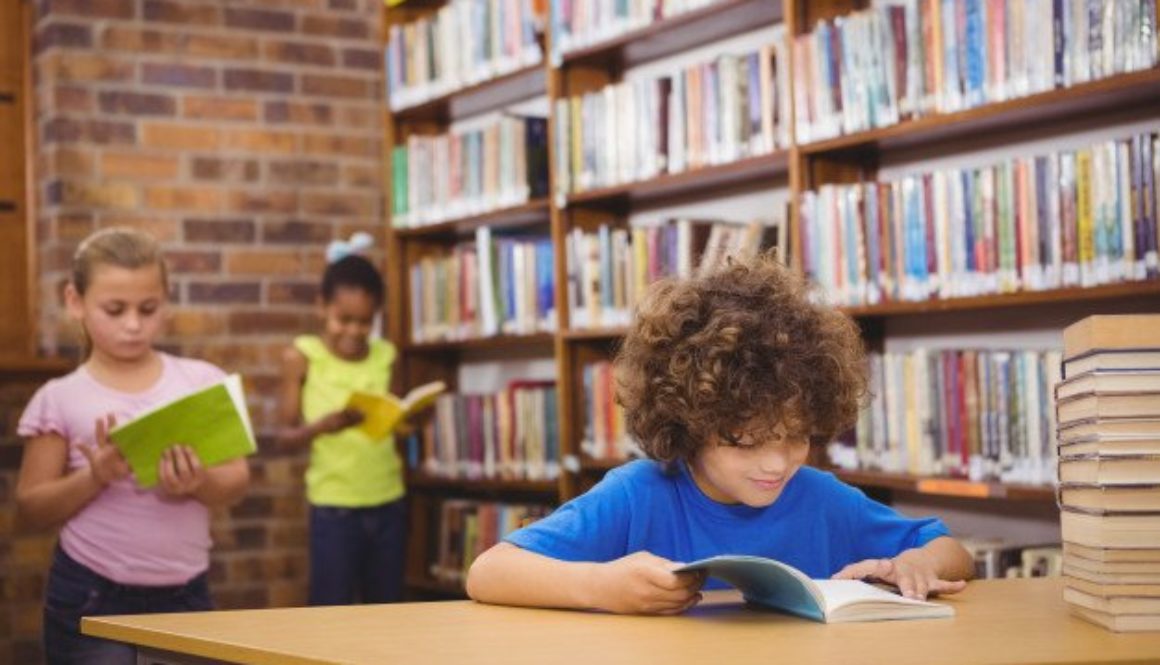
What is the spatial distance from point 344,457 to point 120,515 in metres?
1.63

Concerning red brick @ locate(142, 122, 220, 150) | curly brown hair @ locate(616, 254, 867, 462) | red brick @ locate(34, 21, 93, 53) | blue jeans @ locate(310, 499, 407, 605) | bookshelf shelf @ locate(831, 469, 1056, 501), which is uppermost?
red brick @ locate(34, 21, 93, 53)

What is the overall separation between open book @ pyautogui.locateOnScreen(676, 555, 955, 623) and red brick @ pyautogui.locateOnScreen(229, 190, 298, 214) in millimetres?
3630

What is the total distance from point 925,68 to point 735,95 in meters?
0.60

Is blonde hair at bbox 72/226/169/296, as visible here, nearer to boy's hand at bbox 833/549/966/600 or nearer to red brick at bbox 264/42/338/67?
boy's hand at bbox 833/549/966/600

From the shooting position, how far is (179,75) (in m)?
4.96

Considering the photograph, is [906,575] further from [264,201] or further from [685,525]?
[264,201]

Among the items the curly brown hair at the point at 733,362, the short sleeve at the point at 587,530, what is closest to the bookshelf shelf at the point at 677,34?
the curly brown hair at the point at 733,362

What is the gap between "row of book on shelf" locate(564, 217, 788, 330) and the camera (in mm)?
3891

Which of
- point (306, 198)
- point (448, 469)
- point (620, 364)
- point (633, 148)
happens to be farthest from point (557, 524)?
point (306, 198)

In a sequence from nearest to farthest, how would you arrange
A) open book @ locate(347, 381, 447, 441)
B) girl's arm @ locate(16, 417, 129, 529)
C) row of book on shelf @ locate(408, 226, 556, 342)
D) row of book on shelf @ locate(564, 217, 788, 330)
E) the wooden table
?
the wooden table < girl's arm @ locate(16, 417, 129, 529) < row of book on shelf @ locate(564, 217, 788, 330) < open book @ locate(347, 381, 447, 441) < row of book on shelf @ locate(408, 226, 556, 342)

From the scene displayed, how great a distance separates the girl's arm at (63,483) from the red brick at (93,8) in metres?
2.29

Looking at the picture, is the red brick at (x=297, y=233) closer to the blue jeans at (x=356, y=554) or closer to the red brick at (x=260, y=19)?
the red brick at (x=260, y=19)

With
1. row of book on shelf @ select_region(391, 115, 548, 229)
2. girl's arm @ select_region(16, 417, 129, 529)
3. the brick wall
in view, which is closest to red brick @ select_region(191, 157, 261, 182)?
the brick wall

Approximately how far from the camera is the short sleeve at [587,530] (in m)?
1.87
